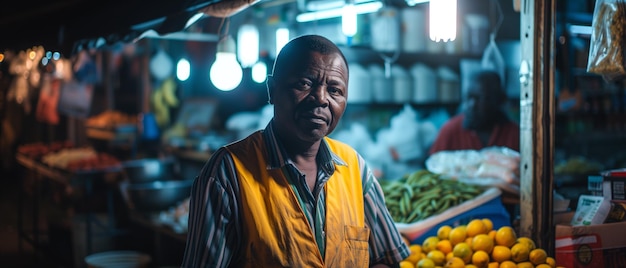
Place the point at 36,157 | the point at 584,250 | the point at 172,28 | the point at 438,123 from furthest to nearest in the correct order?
the point at 36,157, the point at 438,123, the point at 172,28, the point at 584,250

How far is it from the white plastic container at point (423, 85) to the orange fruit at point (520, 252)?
4.07 meters

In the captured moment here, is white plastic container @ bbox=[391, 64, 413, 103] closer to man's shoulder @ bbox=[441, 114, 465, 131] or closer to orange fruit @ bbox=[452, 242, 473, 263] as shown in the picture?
man's shoulder @ bbox=[441, 114, 465, 131]

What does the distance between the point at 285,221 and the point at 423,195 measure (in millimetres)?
2144

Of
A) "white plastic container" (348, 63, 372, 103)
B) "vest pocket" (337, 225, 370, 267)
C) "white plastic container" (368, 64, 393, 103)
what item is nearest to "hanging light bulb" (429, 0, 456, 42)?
"vest pocket" (337, 225, 370, 267)

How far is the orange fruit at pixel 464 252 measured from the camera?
348 centimetres

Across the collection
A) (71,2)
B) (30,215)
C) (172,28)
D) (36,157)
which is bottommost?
(30,215)

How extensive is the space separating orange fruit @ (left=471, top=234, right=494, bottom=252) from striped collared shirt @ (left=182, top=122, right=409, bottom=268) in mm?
1201

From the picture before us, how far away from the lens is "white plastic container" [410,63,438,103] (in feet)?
23.8

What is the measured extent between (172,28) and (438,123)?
4231 millimetres

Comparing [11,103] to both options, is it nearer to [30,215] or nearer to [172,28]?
[30,215]

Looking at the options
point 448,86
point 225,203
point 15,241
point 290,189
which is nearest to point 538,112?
Result: point 290,189

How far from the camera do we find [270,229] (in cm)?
247

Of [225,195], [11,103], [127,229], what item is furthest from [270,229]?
[11,103]

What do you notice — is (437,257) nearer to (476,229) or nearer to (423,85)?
(476,229)
